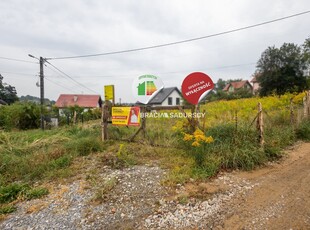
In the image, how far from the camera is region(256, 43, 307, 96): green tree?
23.9m

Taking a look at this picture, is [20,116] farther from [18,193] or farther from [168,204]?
[168,204]

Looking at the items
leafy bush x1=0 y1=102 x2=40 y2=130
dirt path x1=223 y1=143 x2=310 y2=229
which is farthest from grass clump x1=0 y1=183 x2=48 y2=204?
leafy bush x1=0 y1=102 x2=40 y2=130

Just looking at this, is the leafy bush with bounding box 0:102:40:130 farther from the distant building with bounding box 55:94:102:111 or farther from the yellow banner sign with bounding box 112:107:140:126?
the distant building with bounding box 55:94:102:111

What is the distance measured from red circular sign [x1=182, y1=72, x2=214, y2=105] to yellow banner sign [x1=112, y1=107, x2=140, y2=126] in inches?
65.7

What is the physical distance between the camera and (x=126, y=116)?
5715mm

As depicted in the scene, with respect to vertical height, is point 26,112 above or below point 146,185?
above

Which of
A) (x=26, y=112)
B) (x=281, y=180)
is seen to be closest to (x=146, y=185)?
(x=281, y=180)

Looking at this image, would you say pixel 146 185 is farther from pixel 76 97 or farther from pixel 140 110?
pixel 76 97

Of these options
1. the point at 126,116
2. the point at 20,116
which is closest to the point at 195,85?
the point at 126,116

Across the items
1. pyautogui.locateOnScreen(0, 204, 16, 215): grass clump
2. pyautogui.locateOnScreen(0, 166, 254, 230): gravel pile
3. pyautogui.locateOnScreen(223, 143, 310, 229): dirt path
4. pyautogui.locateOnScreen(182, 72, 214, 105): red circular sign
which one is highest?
pyautogui.locateOnScreen(182, 72, 214, 105): red circular sign

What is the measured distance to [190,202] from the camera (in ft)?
9.29

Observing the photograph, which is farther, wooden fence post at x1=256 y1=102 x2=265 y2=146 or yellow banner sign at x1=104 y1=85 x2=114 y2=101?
yellow banner sign at x1=104 y1=85 x2=114 y2=101

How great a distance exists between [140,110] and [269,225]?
4.01 meters

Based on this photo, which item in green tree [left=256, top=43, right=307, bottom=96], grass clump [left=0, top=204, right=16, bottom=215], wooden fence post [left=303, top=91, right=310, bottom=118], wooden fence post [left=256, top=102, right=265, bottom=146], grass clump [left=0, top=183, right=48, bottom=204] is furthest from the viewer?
green tree [left=256, top=43, right=307, bottom=96]
